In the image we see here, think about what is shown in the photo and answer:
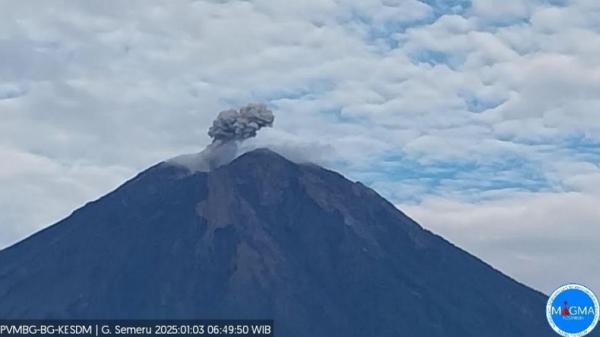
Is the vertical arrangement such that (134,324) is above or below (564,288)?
above

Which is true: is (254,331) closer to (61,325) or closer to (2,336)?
(61,325)

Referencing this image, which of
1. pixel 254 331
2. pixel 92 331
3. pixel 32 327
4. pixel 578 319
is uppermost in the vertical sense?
pixel 92 331

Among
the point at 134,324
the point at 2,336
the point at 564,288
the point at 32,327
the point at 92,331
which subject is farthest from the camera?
the point at 92,331

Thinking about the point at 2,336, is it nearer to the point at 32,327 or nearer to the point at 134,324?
the point at 32,327

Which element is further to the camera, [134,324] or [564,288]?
[134,324]

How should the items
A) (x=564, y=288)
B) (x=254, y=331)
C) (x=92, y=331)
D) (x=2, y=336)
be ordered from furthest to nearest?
(x=92, y=331)
(x=2, y=336)
(x=254, y=331)
(x=564, y=288)

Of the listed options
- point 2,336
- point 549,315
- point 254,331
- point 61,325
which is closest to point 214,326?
point 254,331
